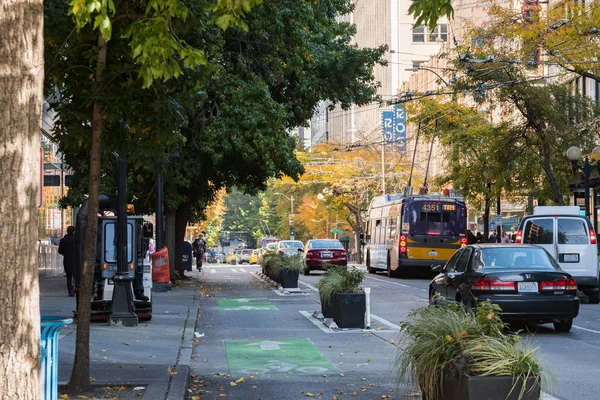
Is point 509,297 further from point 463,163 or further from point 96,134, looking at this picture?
point 463,163

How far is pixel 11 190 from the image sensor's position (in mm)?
5645

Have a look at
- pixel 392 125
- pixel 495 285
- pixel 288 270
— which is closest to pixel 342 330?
pixel 495 285

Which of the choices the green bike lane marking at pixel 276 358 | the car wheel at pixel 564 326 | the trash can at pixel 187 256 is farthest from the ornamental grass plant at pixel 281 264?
the green bike lane marking at pixel 276 358

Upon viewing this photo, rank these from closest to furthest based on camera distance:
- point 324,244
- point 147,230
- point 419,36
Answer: point 147,230 < point 324,244 < point 419,36

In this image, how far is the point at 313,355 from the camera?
536 inches

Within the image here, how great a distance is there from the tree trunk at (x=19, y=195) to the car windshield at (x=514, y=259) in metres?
10.8

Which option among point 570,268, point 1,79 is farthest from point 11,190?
point 570,268

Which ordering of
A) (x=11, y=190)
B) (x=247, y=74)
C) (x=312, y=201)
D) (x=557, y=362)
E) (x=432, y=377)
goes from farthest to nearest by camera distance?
(x=312, y=201)
(x=247, y=74)
(x=557, y=362)
(x=432, y=377)
(x=11, y=190)

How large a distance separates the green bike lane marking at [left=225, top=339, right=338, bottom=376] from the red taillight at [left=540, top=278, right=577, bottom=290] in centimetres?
371

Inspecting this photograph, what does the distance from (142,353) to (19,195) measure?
26.3ft

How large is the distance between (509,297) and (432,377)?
286 inches

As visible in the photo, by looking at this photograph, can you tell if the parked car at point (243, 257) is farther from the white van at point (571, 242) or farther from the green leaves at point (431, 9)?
the green leaves at point (431, 9)

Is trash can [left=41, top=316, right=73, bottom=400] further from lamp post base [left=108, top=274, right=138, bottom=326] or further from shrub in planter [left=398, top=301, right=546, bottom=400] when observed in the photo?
lamp post base [left=108, top=274, right=138, bottom=326]

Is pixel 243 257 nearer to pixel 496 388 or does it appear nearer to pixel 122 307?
pixel 122 307
